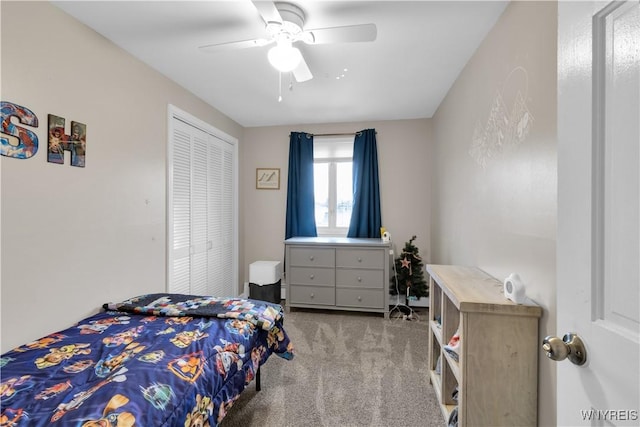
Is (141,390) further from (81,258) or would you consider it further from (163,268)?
(163,268)

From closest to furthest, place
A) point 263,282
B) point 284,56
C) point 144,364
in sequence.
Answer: point 144,364, point 284,56, point 263,282

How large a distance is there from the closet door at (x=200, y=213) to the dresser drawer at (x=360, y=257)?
Result: 1.49 m

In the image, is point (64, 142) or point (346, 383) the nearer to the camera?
point (64, 142)

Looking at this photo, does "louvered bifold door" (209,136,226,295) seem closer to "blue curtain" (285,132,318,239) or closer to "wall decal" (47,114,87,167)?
"blue curtain" (285,132,318,239)

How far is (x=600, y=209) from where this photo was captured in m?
0.59

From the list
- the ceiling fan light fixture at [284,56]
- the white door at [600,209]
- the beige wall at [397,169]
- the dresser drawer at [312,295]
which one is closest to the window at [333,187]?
the beige wall at [397,169]

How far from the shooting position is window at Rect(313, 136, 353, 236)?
4016mm

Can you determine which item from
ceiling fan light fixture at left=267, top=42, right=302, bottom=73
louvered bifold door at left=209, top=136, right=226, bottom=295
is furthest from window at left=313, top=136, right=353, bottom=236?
ceiling fan light fixture at left=267, top=42, right=302, bottom=73

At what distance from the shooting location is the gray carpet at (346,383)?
175 centimetres

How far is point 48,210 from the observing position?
1.61 m

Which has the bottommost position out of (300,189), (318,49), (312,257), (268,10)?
(312,257)

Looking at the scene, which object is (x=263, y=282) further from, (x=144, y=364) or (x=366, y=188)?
(x=144, y=364)

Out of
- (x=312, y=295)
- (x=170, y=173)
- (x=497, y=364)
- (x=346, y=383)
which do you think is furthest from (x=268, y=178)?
(x=497, y=364)

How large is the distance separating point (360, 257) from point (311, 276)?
2.11 feet
